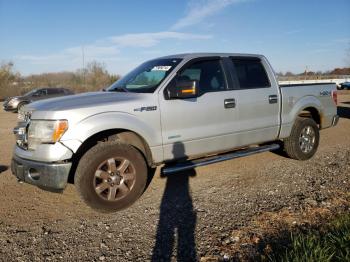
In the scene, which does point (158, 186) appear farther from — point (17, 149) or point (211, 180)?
point (17, 149)

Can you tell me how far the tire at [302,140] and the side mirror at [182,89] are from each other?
249 centimetres

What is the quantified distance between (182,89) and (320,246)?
8.17ft

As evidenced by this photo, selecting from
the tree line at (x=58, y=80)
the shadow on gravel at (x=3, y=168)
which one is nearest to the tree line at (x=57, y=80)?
the tree line at (x=58, y=80)

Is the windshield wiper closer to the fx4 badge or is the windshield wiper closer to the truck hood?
the truck hood

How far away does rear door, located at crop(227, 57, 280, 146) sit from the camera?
5.34 meters

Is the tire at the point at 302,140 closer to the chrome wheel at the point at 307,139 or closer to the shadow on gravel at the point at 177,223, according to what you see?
the chrome wheel at the point at 307,139

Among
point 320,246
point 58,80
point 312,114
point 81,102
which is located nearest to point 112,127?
point 81,102

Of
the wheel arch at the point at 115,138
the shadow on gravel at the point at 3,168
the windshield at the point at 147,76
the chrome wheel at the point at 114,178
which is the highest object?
the windshield at the point at 147,76

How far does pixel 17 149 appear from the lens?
14.5 ft

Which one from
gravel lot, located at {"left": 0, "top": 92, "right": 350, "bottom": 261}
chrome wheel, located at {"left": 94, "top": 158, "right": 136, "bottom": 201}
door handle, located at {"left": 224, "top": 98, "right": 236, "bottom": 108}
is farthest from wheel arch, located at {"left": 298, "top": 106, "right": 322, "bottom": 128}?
chrome wheel, located at {"left": 94, "top": 158, "right": 136, "bottom": 201}

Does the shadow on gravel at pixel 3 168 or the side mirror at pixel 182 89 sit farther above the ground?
the side mirror at pixel 182 89

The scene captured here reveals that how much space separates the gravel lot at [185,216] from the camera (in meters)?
3.26

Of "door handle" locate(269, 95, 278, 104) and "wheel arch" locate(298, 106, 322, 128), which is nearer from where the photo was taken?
"door handle" locate(269, 95, 278, 104)

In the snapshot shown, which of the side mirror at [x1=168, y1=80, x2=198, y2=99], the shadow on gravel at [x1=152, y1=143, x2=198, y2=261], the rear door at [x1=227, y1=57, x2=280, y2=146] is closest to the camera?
the shadow on gravel at [x1=152, y1=143, x2=198, y2=261]
